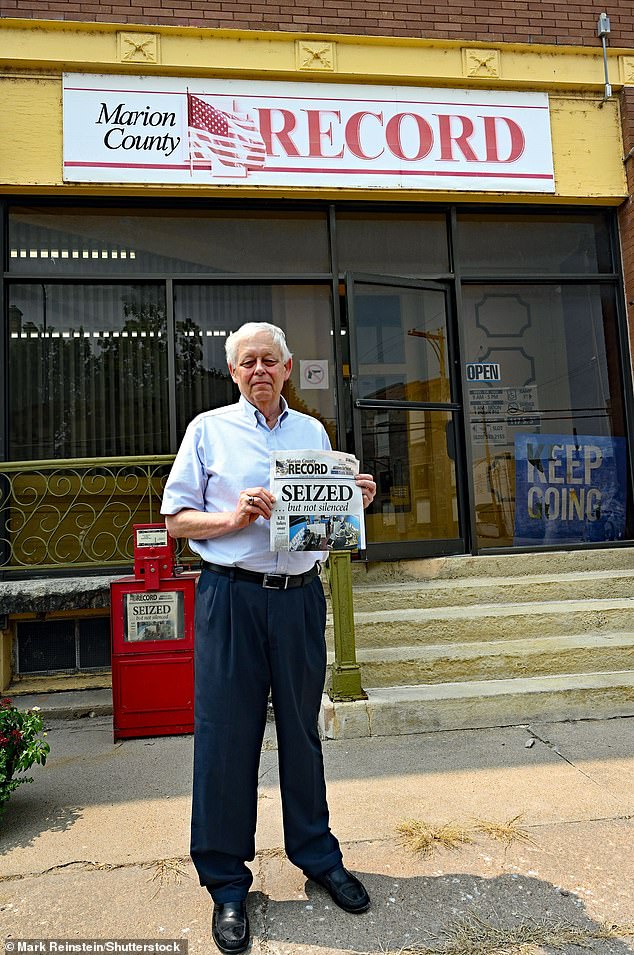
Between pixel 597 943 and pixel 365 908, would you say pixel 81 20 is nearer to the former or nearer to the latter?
pixel 365 908

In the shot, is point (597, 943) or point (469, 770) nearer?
point (597, 943)

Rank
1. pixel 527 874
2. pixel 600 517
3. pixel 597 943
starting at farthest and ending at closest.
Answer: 1. pixel 600 517
2. pixel 527 874
3. pixel 597 943

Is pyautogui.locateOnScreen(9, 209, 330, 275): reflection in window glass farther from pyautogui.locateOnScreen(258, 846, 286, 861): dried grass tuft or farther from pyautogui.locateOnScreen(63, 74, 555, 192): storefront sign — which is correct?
pyautogui.locateOnScreen(258, 846, 286, 861): dried grass tuft

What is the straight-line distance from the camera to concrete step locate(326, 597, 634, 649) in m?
5.25

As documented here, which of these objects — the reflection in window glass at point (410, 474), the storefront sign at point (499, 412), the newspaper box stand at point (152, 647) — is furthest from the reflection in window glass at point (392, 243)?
the newspaper box stand at point (152, 647)

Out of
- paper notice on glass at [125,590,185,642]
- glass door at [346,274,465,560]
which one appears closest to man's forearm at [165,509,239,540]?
paper notice on glass at [125,590,185,642]

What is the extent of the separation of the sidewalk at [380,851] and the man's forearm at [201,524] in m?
1.40

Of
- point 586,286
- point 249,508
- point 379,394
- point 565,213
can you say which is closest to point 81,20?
point 379,394

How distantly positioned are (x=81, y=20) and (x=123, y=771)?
20.7 ft

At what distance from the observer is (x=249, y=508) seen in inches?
91.0

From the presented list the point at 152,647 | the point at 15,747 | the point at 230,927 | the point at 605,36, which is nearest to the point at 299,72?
the point at 605,36

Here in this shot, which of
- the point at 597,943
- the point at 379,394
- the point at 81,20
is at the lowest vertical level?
the point at 597,943

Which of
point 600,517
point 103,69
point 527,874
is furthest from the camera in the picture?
point 600,517

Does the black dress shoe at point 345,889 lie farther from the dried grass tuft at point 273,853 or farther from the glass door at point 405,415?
the glass door at point 405,415
